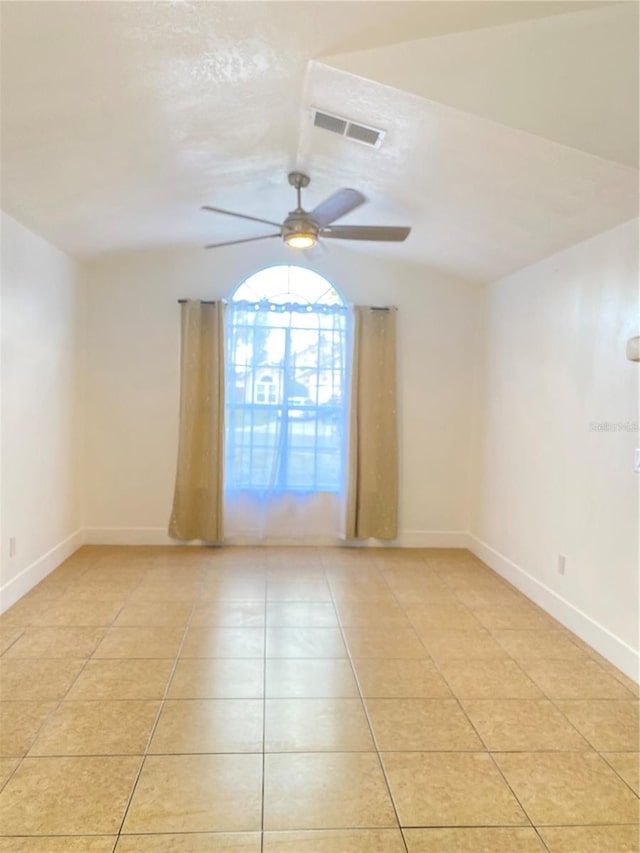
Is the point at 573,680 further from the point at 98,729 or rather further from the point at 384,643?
the point at 98,729

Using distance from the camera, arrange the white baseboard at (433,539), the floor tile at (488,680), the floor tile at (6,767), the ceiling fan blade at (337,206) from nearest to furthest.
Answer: the floor tile at (6,767), the floor tile at (488,680), the ceiling fan blade at (337,206), the white baseboard at (433,539)

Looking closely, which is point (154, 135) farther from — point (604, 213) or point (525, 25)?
point (604, 213)

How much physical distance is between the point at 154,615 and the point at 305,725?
1410mm

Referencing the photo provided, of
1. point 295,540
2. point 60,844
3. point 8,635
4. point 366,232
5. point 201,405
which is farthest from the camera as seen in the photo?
point 295,540

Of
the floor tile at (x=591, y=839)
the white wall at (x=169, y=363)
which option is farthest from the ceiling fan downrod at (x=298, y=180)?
the floor tile at (x=591, y=839)

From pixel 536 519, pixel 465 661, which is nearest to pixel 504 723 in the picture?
pixel 465 661

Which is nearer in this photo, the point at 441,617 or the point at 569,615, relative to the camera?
the point at 569,615

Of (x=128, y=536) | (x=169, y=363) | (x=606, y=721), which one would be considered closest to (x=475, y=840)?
(x=606, y=721)

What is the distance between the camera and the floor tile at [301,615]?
10.3ft

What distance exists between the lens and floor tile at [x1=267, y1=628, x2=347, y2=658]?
9.12ft

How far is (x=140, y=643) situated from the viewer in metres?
2.86

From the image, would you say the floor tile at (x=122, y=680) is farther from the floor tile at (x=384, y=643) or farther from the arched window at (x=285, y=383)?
the arched window at (x=285, y=383)

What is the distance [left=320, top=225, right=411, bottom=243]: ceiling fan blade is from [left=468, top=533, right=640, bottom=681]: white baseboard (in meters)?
2.42

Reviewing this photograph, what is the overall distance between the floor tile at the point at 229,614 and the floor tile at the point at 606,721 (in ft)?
5.47
